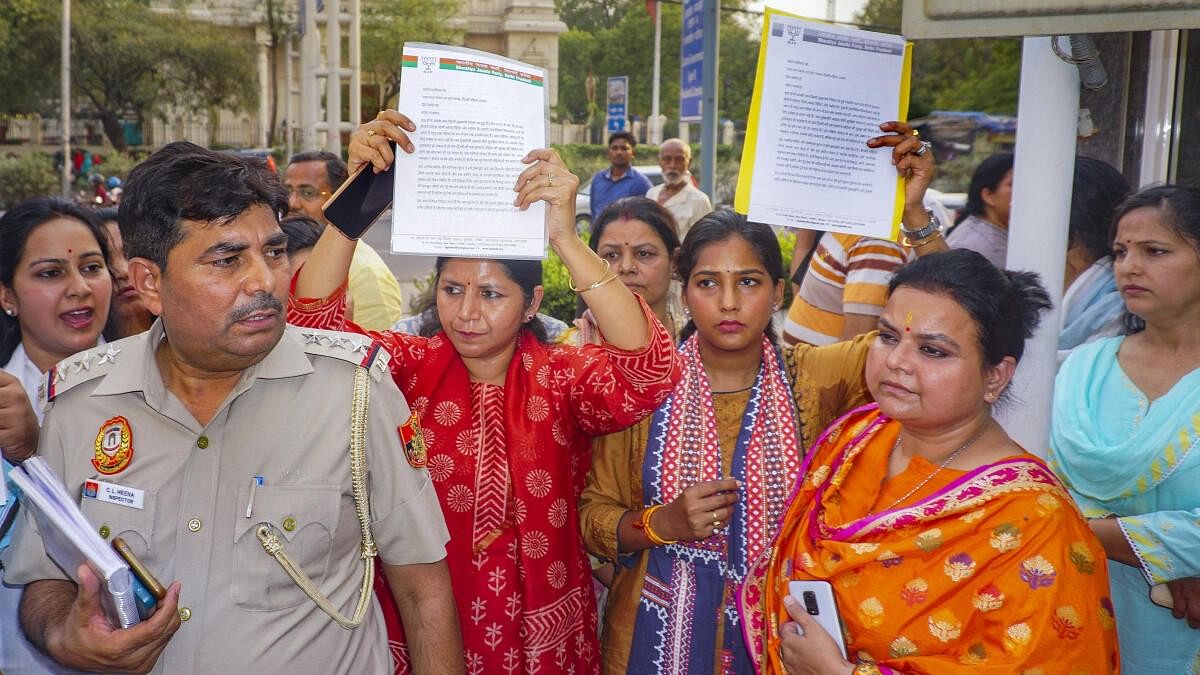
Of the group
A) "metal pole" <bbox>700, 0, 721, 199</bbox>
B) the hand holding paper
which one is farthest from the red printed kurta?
"metal pole" <bbox>700, 0, 721, 199</bbox>

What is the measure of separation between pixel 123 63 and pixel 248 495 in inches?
1343

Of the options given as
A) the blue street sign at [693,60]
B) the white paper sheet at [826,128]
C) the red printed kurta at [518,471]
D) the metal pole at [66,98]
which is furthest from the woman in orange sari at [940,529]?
the metal pole at [66,98]

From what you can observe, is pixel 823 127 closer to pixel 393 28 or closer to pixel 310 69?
pixel 310 69

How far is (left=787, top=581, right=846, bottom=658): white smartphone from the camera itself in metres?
2.20

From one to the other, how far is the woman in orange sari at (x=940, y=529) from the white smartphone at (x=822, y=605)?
0.9 inches

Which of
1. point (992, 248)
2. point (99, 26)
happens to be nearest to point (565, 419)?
point (992, 248)

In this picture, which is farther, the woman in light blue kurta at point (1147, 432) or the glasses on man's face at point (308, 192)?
the glasses on man's face at point (308, 192)

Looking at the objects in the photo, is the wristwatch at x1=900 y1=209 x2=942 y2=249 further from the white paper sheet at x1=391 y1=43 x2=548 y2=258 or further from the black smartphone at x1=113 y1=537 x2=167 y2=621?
the black smartphone at x1=113 y1=537 x2=167 y2=621

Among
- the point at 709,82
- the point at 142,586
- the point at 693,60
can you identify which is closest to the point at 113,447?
the point at 142,586

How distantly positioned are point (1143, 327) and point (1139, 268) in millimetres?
294

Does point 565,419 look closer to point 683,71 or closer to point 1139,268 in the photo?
point 1139,268

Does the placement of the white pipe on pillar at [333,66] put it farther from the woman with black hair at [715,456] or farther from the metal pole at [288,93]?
the woman with black hair at [715,456]

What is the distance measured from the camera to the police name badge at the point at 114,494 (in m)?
2.02

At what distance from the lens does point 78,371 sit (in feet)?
7.07
